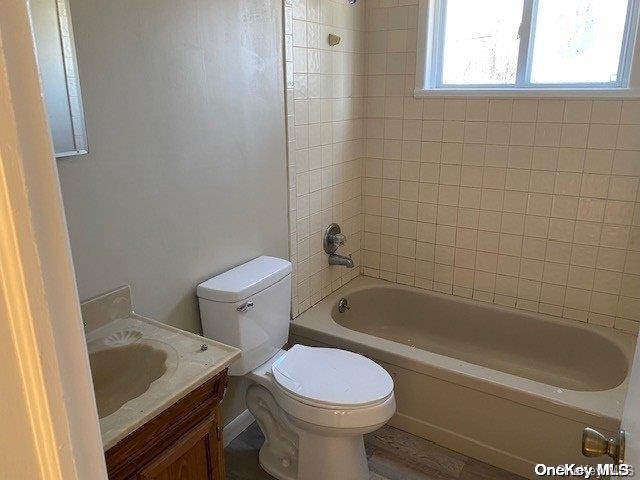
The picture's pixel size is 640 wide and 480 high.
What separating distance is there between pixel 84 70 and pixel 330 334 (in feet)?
5.02

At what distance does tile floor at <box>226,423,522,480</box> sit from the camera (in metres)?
2.06

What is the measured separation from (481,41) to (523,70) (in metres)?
0.28

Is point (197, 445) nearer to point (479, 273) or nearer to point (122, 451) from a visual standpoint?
point (122, 451)

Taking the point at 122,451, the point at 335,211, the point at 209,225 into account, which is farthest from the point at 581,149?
the point at 122,451

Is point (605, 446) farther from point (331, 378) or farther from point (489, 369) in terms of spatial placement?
point (489, 369)

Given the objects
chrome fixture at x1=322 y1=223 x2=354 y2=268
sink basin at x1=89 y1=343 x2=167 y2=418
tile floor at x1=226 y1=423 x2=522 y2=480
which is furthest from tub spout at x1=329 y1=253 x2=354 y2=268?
sink basin at x1=89 y1=343 x2=167 y2=418

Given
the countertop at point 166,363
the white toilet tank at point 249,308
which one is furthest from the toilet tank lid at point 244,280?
the countertop at point 166,363

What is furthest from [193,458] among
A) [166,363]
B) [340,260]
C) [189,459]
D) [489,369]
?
[340,260]

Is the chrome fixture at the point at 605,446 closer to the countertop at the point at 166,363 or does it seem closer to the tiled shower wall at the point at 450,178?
the countertop at the point at 166,363

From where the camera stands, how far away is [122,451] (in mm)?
1148

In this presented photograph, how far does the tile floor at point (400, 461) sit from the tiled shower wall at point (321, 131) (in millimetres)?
689

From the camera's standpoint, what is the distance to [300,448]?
1.96 meters

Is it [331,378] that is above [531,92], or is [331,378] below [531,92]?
below

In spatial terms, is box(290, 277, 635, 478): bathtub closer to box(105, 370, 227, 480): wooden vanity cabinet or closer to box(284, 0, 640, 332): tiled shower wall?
box(284, 0, 640, 332): tiled shower wall
